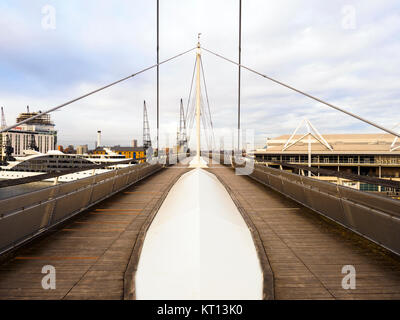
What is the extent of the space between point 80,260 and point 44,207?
6.75ft

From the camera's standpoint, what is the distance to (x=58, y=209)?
643 cm

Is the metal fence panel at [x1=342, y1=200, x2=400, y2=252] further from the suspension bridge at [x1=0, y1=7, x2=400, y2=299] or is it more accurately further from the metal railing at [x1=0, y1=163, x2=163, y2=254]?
the metal railing at [x1=0, y1=163, x2=163, y2=254]

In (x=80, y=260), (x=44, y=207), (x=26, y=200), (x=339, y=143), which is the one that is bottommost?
(x=80, y=260)

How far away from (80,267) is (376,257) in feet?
18.5

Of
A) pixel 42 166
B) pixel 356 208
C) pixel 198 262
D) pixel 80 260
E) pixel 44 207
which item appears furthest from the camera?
pixel 42 166

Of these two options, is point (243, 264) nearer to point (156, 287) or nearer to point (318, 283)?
point (318, 283)

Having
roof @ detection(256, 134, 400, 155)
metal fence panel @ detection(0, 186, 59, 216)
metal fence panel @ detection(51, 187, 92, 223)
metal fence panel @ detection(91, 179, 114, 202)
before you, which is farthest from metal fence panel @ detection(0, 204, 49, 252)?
roof @ detection(256, 134, 400, 155)

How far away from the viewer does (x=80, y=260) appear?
4551 millimetres

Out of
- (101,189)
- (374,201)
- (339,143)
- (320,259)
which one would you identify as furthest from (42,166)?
(339,143)

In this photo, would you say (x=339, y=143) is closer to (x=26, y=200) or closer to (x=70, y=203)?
(x=70, y=203)

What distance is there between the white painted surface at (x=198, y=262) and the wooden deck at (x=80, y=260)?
475mm

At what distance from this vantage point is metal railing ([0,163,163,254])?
457 centimetres

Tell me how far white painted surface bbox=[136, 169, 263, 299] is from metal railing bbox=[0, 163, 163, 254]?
2.63 metres
